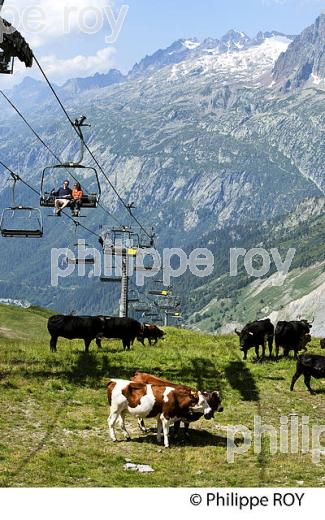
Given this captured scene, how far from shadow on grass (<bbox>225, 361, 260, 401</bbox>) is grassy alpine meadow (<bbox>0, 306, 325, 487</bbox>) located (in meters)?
0.06

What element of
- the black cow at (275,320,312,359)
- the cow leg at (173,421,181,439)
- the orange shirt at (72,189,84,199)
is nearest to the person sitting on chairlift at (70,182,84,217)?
the orange shirt at (72,189,84,199)

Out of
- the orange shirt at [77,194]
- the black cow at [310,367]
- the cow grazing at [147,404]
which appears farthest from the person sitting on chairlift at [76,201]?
the black cow at [310,367]

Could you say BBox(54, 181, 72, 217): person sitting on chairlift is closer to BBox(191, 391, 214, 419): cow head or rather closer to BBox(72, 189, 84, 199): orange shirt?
BBox(72, 189, 84, 199): orange shirt

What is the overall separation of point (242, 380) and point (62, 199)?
11983 mm

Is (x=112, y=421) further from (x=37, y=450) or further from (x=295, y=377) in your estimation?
(x=295, y=377)

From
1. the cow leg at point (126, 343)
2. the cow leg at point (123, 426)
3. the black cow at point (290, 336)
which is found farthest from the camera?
the cow leg at point (126, 343)

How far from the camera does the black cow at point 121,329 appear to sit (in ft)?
138

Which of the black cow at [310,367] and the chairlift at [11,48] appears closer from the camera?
the chairlift at [11,48]

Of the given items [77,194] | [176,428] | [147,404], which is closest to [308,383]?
[176,428]

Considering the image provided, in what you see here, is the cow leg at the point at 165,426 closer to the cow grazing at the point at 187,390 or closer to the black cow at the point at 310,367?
the cow grazing at the point at 187,390

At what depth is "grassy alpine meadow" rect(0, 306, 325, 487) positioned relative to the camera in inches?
749

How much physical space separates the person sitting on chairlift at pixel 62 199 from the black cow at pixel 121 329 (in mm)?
12121

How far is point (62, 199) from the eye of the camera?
31.0 metres

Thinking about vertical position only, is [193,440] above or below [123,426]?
below
